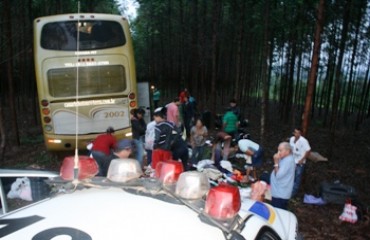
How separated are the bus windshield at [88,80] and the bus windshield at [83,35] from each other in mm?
581

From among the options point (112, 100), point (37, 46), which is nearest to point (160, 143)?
point (112, 100)

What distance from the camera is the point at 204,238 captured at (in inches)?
81.5

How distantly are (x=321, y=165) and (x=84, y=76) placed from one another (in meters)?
7.23

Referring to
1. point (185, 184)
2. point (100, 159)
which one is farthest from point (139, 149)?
point (185, 184)

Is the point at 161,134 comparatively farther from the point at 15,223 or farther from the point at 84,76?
the point at 15,223

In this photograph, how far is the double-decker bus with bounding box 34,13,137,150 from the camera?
30.1 ft

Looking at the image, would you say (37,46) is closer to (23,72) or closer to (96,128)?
(96,128)

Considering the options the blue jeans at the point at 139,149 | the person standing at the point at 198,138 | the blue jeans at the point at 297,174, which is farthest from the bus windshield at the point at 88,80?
the blue jeans at the point at 297,174

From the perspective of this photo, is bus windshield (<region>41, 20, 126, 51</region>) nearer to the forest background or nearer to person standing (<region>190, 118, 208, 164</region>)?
the forest background

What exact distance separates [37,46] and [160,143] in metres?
4.39

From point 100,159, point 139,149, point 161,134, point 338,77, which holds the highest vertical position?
point 338,77

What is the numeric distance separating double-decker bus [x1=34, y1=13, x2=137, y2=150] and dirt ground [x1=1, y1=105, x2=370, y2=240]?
1.48m

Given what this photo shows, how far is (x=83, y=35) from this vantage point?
9.39m

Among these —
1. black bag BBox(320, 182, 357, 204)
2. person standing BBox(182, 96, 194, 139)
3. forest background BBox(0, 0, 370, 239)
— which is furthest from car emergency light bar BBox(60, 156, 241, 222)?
person standing BBox(182, 96, 194, 139)
